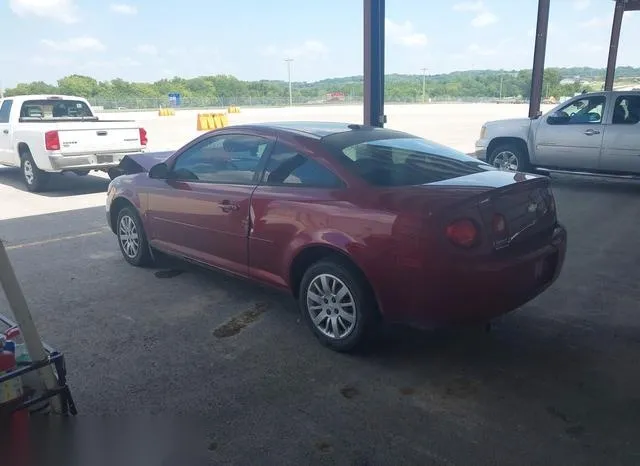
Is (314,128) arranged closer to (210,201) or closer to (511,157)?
(210,201)

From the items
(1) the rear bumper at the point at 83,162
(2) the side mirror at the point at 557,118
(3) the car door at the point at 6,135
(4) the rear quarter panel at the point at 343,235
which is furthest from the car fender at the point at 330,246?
(3) the car door at the point at 6,135

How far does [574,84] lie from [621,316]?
70.6 meters

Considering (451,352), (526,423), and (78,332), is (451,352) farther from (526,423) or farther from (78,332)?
(78,332)

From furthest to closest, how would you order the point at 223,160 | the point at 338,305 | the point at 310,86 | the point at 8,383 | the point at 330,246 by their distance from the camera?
the point at 310,86 → the point at 223,160 → the point at 338,305 → the point at 330,246 → the point at 8,383

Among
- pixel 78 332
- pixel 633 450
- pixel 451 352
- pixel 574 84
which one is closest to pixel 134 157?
pixel 78 332

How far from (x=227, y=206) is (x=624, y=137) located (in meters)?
7.82

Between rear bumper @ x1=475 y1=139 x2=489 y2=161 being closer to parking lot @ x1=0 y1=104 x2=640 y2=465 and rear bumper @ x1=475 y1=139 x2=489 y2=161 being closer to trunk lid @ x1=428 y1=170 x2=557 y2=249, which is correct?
parking lot @ x1=0 y1=104 x2=640 y2=465

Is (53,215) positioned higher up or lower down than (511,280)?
lower down

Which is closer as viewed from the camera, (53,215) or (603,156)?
(53,215)

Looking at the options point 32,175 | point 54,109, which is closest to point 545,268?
point 32,175

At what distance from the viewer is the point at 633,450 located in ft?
8.64

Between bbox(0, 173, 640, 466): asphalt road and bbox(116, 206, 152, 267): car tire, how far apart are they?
22cm

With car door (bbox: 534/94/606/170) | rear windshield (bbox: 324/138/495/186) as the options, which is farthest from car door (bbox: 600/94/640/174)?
rear windshield (bbox: 324/138/495/186)

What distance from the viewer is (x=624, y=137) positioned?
9.15 meters
